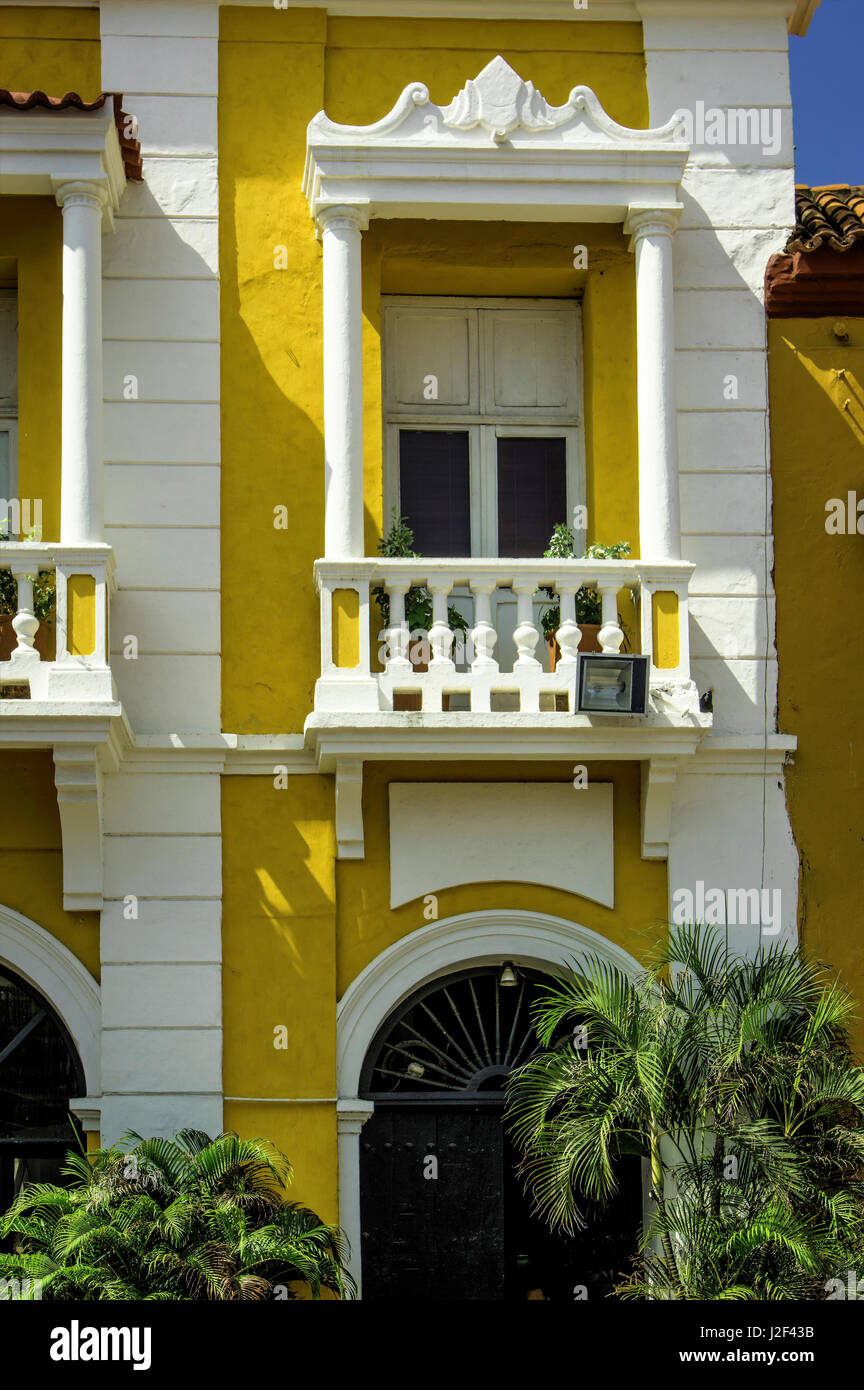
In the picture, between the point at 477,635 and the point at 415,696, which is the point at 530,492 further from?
the point at 415,696

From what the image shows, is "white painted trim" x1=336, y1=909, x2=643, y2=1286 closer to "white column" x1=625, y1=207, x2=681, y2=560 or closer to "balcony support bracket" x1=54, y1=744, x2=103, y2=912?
"balcony support bracket" x1=54, y1=744, x2=103, y2=912

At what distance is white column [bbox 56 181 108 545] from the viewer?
13.9m

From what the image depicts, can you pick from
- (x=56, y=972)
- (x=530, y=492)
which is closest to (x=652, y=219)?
(x=530, y=492)

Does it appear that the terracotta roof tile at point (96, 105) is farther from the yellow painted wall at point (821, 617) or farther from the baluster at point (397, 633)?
the yellow painted wall at point (821, 617)

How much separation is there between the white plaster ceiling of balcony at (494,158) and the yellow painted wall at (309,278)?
1.59 ft

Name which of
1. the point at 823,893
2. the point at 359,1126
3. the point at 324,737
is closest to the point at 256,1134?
the point at 359,1126

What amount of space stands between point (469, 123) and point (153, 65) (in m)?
2.20

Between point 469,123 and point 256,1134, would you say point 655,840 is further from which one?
point 469,123

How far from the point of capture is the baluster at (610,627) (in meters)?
14.1

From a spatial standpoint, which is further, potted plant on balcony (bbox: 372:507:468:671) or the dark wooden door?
potted plant on balcony (bbox: 372:507:468:671)

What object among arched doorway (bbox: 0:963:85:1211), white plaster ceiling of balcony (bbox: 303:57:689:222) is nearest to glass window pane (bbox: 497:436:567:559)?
white plaster ceiling of balcony (bbox: 303:57:689:222)

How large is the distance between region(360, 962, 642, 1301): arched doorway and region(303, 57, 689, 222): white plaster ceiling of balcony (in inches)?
192

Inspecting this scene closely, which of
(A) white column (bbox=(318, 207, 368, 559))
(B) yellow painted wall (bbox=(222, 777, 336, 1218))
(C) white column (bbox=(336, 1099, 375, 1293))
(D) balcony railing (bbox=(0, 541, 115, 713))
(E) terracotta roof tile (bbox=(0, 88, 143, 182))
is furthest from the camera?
(A) white column (bbox=(318, 207, 368, 559))

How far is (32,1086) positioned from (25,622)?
2879mm
